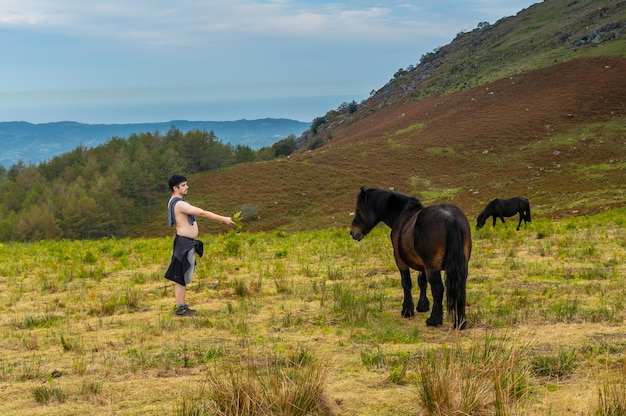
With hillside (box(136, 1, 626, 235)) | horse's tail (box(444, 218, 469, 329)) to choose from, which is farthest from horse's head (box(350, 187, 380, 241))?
hillside (box(136, 1, 626, 235))

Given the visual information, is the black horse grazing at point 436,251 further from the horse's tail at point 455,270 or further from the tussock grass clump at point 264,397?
the tussock grass clump at point 264,397

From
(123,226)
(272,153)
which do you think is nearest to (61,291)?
(123,226)

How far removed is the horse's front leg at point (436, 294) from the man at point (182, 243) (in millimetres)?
3713

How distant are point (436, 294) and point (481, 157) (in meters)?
49.8

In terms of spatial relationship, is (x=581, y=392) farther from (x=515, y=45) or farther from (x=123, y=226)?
(x=515, y=45)

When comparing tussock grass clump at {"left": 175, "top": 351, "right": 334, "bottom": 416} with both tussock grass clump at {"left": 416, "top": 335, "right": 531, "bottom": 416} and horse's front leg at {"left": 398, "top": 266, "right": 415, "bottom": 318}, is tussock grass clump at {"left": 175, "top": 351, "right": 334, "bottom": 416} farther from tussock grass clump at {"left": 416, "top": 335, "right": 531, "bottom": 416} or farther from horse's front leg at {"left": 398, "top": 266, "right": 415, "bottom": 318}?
horse's front leg at {"left": 398, "top": 266, "right": 415, "bottom": 318}

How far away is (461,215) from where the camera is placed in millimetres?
7863

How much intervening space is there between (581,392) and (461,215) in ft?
11.2

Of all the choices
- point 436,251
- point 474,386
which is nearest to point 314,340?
point 436,251

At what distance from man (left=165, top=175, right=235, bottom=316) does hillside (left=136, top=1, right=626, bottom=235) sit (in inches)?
1229

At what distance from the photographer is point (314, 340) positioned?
7.12m

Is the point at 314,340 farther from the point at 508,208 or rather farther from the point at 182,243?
the point at 508,208

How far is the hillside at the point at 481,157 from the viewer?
4603cm

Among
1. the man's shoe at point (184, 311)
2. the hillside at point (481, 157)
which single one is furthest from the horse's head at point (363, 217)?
the hillside at point (481, 157)
